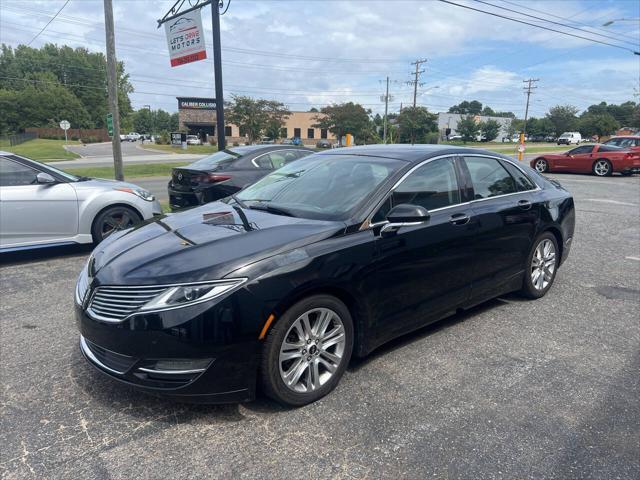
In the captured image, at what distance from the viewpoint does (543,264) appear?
510 centimetres

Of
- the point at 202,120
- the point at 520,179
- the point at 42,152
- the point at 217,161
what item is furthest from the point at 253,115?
the point at 520,179

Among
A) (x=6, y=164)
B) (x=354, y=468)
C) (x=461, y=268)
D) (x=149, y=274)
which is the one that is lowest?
(x=354, y=468)

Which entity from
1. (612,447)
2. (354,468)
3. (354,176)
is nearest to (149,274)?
(354,468)

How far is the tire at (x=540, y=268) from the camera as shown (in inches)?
193

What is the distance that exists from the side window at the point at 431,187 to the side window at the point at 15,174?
5.19m

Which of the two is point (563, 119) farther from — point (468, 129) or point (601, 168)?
point (601, 168)

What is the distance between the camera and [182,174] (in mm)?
8594

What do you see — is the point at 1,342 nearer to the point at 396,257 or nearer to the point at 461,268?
the point at 396,257

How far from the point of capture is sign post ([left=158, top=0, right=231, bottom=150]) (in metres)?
12.9

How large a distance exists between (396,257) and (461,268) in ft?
2.74

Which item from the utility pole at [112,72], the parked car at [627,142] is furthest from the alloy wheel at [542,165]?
the utility pole at [112,72]

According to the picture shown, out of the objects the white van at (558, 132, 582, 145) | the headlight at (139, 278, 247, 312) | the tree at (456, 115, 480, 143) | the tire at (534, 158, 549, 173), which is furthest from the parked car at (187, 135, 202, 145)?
the headlight at (139, 278, 247, 312)

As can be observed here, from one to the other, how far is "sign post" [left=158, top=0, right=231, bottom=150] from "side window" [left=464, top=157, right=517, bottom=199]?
10065mm

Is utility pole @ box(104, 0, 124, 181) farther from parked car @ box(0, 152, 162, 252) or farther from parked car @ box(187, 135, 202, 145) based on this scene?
parked car @ box(187, 135, 202, 145)
